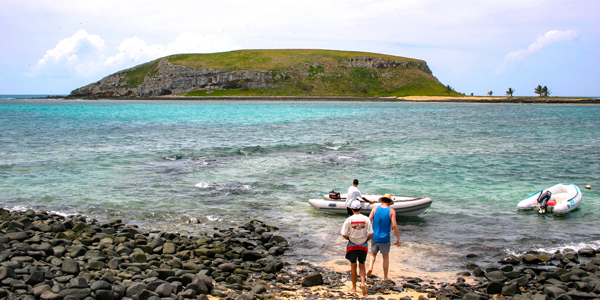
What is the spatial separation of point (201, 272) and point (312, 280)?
2.59 meters

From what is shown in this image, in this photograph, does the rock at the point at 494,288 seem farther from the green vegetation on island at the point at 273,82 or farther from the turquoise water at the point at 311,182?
the green vegetation on island at the point at 273,82

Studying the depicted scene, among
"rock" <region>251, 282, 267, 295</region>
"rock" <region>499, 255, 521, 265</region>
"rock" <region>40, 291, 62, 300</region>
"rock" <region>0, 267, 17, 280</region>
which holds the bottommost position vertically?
"rock" <region>499, 255, 521, 265</region>

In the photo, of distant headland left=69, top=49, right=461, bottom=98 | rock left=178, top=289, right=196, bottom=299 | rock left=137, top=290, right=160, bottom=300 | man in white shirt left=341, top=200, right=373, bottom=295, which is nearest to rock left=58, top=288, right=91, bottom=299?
rock left=137, top=290, right=160, bottom=300

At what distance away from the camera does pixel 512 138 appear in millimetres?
41875

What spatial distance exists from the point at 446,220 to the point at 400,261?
15.8 ft

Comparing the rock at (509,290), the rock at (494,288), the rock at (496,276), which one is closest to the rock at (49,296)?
the rock at (494,288)

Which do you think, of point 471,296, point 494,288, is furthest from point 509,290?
point 471,296

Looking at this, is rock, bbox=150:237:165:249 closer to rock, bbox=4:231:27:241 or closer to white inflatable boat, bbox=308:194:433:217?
rock, bbox=4:231:27:241

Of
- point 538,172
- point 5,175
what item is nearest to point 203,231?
point 5,175

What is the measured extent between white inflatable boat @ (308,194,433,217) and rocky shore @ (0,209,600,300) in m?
3.87

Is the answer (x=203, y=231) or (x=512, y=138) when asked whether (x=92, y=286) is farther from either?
(x=512, y=138)

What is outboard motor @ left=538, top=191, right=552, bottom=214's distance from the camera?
16.5m

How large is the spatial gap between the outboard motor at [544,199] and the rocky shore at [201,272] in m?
4.27

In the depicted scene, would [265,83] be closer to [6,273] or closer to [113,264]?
[113,264]
